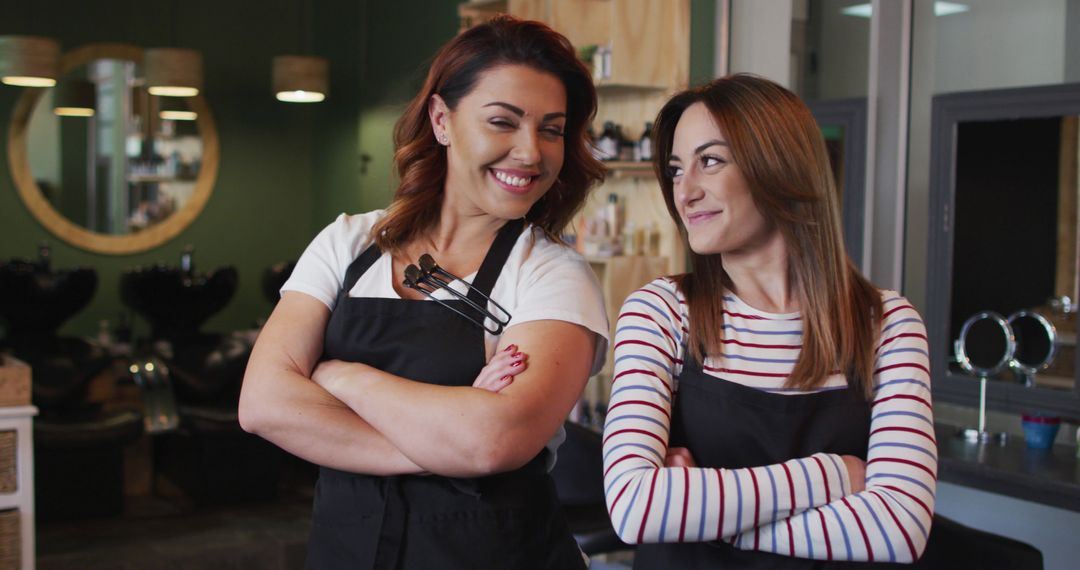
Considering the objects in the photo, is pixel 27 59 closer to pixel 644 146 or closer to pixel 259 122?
pixel 259 122

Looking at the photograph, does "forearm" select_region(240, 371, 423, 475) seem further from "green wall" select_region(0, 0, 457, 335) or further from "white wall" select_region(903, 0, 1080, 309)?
"green wall" select_region(0, 0, 457, 335)

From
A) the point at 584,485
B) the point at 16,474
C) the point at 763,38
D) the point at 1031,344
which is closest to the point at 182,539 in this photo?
the point at 16,474

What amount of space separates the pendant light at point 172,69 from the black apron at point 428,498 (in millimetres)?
5367

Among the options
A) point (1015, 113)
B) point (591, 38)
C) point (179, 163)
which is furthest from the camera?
point (179, 163)

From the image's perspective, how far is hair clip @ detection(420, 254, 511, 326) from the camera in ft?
5.21

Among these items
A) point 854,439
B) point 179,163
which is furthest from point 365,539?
point 179,163

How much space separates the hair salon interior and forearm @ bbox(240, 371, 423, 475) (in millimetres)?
466

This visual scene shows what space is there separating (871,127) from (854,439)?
7.30 ft

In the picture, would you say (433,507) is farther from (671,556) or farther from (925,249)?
(925,249)

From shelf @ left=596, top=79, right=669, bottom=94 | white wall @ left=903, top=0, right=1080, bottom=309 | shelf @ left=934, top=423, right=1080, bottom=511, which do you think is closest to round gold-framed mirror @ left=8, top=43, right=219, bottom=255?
shelf @ left=596, top=79, right=669, bottom=94

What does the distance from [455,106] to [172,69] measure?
5.40 meters

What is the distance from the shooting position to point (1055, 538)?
317 cm

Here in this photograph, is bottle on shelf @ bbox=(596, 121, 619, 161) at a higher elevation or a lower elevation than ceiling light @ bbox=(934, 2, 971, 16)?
lower

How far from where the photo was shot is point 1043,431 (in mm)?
3014
